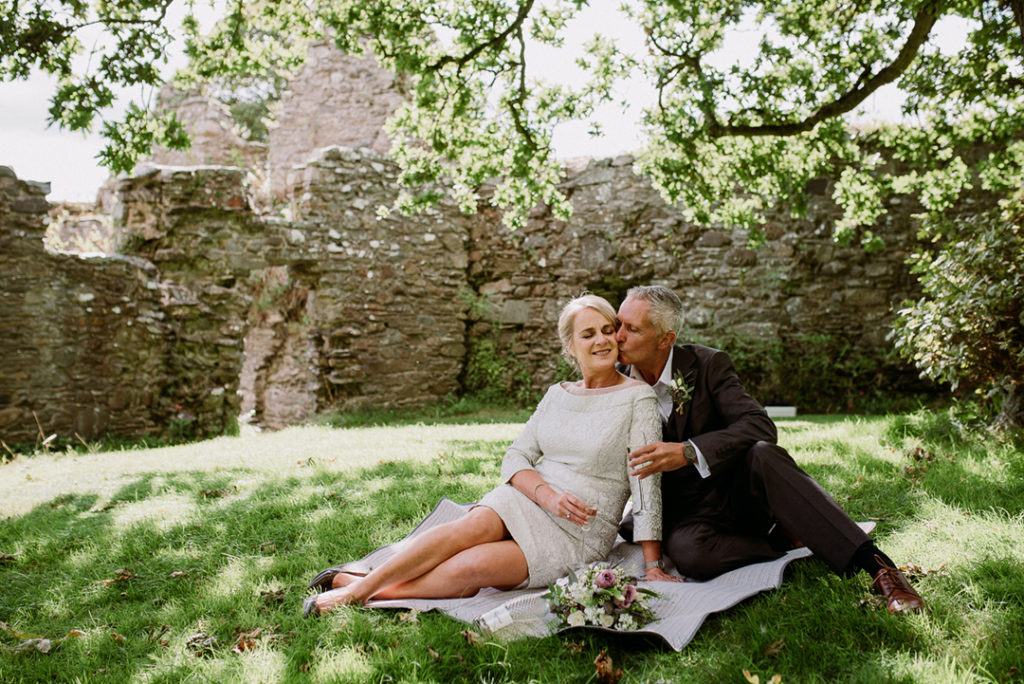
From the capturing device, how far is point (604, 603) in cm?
258

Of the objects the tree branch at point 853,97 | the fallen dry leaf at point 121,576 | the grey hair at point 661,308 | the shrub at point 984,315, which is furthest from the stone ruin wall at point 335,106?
the grey hair at point 661,308

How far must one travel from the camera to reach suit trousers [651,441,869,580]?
2.82 m

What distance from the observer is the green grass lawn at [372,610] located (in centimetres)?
241

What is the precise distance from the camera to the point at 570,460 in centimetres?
330

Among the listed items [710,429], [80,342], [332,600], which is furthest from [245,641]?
[80,342]

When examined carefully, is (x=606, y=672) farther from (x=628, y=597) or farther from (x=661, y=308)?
(x=661, y=308)

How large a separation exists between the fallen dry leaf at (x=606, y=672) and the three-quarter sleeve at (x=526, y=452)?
1.11m

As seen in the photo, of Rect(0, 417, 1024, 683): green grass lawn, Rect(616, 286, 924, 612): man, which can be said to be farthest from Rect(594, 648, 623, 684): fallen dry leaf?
Rect(616, 286, 924, 612): man

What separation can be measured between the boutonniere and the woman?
7.0 inches

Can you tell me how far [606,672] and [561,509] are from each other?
80cm

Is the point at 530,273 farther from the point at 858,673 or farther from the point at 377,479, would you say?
the point at 858,673

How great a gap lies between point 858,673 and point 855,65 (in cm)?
627

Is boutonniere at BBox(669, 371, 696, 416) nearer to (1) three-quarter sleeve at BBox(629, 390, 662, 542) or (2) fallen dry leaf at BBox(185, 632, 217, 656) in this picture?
(1) three-quarter sleeve at BBox(629, 390, 662, 542)

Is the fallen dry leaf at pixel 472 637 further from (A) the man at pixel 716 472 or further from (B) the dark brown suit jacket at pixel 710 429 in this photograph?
(B) the dark brown suit jacket at pixel 710 429
